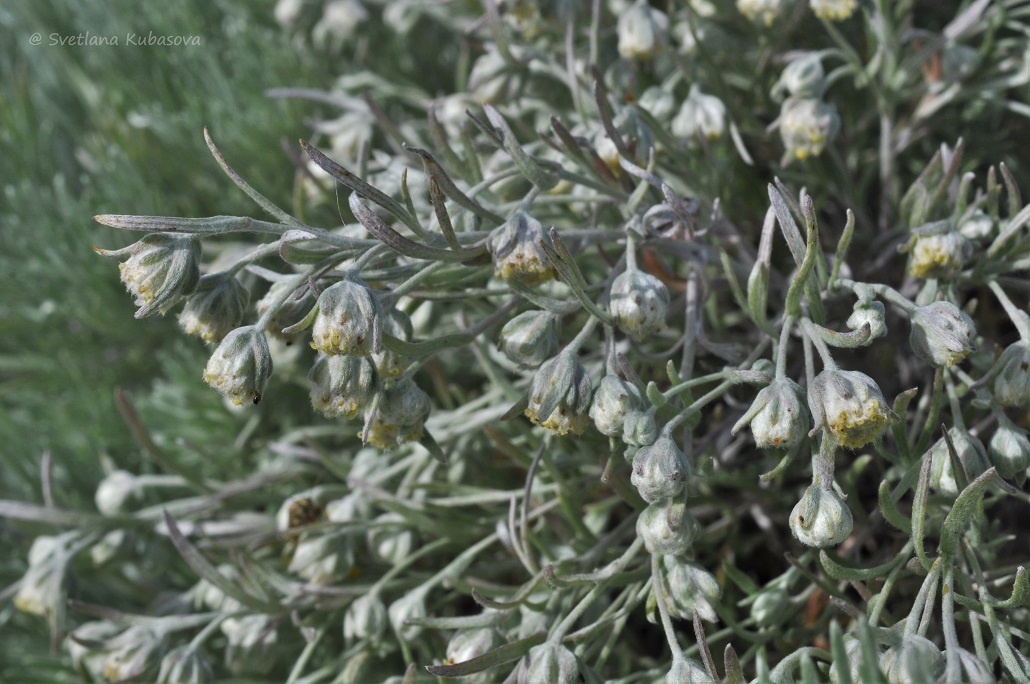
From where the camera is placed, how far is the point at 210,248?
1708 millimetres

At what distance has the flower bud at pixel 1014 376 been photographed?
1026 mm

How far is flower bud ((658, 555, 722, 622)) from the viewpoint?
1.06 meters

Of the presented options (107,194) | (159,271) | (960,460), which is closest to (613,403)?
(960,460)

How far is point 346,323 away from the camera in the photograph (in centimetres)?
A: 92

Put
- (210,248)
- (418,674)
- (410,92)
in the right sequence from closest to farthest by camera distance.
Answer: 1. (418,674)
2. (210,248)
3. (410,92)

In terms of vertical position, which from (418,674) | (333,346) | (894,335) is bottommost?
(418,674)

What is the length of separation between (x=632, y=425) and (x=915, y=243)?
17.8 inches

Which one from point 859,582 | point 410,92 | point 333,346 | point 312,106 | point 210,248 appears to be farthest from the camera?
point 312,106

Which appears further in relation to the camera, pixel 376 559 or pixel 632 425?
pixel 376 559

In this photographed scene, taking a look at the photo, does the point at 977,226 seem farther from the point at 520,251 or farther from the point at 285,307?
the point at 285,307

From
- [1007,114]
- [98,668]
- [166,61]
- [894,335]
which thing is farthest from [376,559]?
[1007,114]

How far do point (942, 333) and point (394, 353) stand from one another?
58 centimetres

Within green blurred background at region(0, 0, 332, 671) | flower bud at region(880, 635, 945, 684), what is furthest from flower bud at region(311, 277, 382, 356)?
green blurred background at region(0, 0, 332, 671)

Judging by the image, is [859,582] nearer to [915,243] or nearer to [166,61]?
[915,243]
